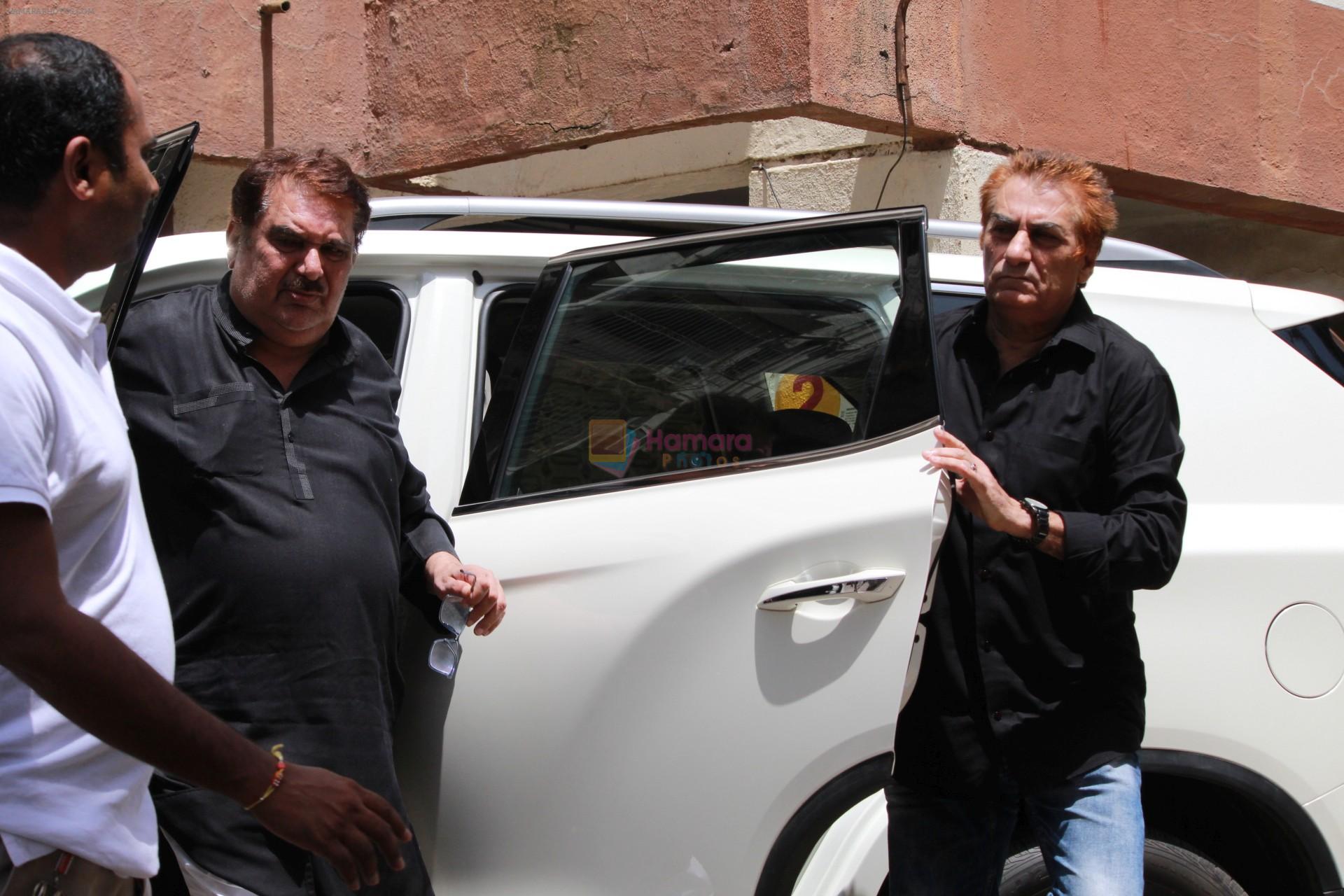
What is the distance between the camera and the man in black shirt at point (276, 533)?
81.0 inches

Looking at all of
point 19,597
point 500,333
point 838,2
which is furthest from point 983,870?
point 838,2

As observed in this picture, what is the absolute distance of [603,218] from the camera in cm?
293

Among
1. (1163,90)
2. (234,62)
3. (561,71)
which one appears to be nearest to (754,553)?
(561,71)

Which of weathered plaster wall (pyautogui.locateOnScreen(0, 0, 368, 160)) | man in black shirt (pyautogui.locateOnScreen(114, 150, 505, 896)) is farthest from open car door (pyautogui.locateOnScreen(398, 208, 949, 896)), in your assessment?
weathered plaster wall (pyautogui.locateOnScreen(0, 0, 368, 160))

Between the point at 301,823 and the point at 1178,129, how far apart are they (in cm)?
594

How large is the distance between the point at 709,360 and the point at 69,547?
1.33 metres

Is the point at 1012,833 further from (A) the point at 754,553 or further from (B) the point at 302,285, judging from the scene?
(B) the point at 302,285

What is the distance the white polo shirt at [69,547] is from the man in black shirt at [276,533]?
0.54 m

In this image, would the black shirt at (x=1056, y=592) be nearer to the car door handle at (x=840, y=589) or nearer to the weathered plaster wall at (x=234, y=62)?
the car door handle at (x=840, y=589)

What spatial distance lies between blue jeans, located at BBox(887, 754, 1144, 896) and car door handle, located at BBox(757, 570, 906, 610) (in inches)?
12.9

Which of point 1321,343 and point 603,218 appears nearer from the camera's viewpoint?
point 1321,343

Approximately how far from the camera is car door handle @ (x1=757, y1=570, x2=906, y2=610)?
2.26m

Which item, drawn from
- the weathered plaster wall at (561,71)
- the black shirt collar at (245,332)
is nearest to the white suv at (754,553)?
the black shirt collar at (245,332)

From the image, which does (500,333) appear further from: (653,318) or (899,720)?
(899,720)
